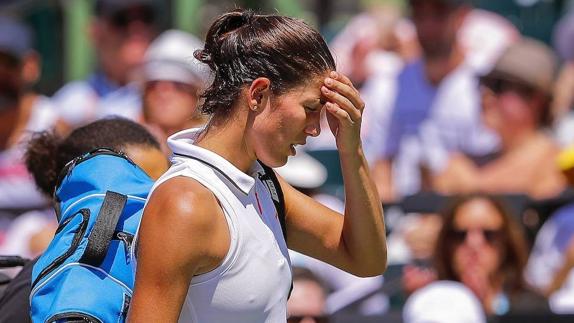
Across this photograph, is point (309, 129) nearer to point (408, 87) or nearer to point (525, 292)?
point (525, 292)

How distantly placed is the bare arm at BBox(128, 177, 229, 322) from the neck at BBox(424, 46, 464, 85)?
3908 millimetres

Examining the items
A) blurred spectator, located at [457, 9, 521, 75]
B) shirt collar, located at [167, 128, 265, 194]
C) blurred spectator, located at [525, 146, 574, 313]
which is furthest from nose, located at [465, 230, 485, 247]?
shirt collar, located at [167, 128, 265, 194]

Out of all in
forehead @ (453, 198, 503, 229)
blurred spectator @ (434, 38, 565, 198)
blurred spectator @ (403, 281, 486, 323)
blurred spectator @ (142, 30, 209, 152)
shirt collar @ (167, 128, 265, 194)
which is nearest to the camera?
shirt collar @ (167, 128, 265, 194)

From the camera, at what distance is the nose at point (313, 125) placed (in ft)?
7.87

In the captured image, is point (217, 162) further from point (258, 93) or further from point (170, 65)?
point (170, 65)

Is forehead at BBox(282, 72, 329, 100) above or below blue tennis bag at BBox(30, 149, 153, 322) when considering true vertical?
above

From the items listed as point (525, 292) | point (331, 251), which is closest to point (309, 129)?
point (331, 251)

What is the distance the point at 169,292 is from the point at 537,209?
3.26 meters

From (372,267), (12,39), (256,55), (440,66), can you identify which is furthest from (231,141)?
(12,39)

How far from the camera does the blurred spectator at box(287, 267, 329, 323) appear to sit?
4488 millimetres

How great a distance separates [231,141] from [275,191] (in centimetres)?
26

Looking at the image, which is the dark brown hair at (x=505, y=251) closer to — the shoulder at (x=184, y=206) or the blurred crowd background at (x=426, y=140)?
the blurred crowd background at (x=426, y=140)

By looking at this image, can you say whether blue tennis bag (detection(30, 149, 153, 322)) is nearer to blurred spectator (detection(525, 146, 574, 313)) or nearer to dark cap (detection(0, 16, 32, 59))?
blurred spectator (detection(525, 146, 574, 313))

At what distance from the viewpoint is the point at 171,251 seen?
7.27ft
